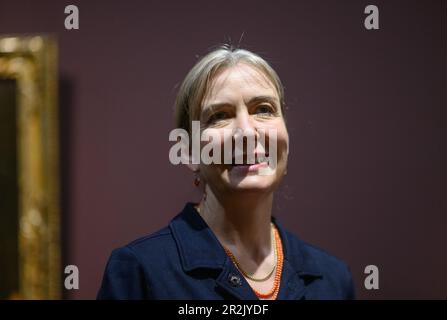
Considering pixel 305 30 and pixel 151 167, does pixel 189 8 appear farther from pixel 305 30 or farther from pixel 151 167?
pixel 151 167

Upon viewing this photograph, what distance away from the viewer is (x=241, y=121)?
95cm

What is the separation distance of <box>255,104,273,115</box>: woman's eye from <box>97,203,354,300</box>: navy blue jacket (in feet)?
0.81

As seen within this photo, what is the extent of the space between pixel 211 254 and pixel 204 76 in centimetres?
35

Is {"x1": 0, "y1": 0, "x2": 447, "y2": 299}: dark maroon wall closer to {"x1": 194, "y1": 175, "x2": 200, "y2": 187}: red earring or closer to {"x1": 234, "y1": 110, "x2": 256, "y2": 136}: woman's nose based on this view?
{"x1": 194, "y1": 175, "x2": 200, "y2": 187}: red earring

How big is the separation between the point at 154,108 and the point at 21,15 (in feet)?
1.23

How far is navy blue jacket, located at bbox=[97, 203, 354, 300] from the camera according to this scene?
0.92 metres

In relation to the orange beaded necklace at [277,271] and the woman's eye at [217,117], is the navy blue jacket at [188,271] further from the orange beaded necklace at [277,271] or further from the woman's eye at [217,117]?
the woman's eye at [217,117]

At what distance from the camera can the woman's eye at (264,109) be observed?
99 cm

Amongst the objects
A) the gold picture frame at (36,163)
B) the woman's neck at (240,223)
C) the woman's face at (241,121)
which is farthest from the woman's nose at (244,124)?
the gold picture frame at (36,163)

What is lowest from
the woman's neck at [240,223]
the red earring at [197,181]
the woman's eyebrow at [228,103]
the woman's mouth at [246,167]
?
the woman's neck at [240,223]

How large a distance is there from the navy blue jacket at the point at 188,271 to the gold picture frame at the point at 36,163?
0.30 meters

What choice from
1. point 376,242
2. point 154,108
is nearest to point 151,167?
point 154,108

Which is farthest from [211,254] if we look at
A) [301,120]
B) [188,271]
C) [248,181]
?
[301,120]

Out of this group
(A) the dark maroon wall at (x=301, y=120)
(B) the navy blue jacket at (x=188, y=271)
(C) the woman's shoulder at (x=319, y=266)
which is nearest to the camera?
(B) the navy blue jacket at (x=188, y=271)
